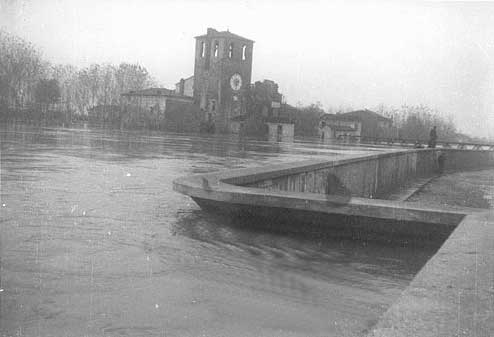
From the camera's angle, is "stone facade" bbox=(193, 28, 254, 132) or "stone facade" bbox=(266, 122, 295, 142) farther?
"stone facade" bbox=(266, 122, 295, 142)

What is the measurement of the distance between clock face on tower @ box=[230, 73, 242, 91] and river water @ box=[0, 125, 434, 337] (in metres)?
74.4

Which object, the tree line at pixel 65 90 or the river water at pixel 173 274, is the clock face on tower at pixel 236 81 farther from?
the river water at pixel 173 274

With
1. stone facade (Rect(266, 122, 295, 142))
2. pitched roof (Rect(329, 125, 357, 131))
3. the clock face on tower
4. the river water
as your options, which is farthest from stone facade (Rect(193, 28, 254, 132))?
the river water

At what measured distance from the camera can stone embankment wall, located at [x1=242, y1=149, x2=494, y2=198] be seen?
9009mm

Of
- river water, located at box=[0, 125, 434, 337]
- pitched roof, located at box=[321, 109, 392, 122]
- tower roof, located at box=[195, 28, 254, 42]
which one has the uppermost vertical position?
tower roof, located at box=[195, 28, 254, 42]

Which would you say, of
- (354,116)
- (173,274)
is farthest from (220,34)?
(173,274)

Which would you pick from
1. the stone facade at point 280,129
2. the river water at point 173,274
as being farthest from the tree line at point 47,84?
the river water at point 173,274

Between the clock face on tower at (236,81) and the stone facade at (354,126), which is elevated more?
the clock face on tower at (236,81)

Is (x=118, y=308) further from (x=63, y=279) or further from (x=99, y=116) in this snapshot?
(x=99, y=116)

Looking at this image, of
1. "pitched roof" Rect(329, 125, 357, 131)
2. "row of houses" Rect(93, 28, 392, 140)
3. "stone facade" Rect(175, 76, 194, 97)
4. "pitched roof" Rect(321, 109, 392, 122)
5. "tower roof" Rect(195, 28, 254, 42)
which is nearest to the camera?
"row of houses" Rect(93, 28, 392, 140)

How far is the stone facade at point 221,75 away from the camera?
80.4 m

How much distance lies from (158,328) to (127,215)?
3.96m

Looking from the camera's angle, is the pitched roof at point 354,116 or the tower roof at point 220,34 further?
the pitched roof at point 354,116

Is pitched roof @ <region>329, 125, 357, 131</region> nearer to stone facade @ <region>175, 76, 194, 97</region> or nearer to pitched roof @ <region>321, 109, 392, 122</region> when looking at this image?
pitched roof @ <region>321, 109, 392, 122</region>
